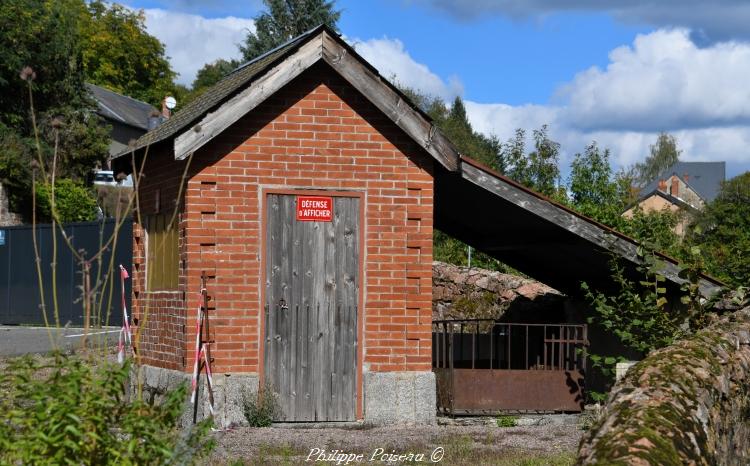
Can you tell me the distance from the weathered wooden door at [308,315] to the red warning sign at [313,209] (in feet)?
0.15

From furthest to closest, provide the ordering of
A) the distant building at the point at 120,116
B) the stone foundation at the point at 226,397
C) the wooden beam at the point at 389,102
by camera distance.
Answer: the distant building at the point at 120,116, the wooden beam at the point at 389,102, the stone foundation at the point at 226,397

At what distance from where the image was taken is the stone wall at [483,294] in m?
17.2

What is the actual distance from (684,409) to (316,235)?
23.0 ft

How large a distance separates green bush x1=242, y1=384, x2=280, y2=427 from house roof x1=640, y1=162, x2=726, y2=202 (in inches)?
3681

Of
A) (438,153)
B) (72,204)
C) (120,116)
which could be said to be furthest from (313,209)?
(120,116)

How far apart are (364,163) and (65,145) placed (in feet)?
112

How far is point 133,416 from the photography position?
472cm

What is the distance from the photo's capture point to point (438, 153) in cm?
1158

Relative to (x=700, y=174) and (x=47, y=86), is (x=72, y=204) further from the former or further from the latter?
(x=700, y=174)

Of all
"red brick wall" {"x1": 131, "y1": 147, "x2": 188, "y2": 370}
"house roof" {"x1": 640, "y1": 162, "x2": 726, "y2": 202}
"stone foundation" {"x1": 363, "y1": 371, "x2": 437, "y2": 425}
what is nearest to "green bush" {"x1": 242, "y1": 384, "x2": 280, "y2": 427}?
"red brick wall" {"x1": 131, "y1": 147, "x2": 188, "y2": 370}

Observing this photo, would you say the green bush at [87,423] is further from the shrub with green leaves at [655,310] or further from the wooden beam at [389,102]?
the shrub with green leaves at [655,310]

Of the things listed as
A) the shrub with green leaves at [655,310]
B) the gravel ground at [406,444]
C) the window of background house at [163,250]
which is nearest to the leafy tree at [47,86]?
the window of background house at [163,250]

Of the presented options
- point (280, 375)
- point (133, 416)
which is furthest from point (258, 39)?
point (133, 416)

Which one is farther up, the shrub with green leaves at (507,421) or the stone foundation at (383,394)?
the stone foundation at (383,394)
